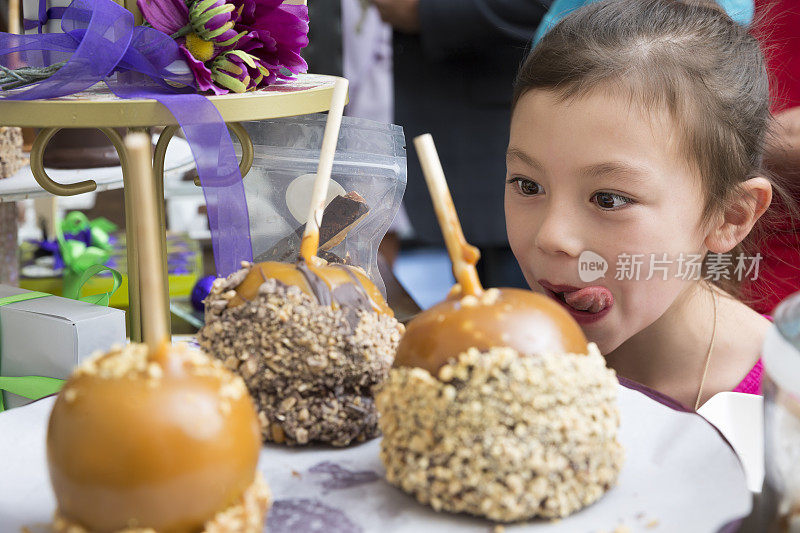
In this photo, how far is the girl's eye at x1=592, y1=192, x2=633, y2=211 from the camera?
0.89m

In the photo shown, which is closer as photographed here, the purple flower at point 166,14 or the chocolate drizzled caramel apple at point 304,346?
the chocolate drizzled caramel apple at point 304,346

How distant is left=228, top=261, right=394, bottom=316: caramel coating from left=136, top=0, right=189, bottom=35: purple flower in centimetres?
30

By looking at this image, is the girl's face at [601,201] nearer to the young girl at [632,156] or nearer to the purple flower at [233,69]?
the young girl at [632,156]

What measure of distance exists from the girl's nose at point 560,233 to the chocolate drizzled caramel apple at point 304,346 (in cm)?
33

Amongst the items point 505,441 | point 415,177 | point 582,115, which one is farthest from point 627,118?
point 415,177

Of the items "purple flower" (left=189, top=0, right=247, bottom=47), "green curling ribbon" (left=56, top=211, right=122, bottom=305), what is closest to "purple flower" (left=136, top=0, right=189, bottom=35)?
"purple flower" (left=189, top=0, right=247, bottom=47)

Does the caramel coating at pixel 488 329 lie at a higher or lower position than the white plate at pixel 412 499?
higher

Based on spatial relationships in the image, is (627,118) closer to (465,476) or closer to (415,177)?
(465,476)

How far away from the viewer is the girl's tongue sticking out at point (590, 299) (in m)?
0.91

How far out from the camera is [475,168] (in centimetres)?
183

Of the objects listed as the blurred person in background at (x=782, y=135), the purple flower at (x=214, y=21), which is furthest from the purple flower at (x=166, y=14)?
the blurred person in background at (x=782, y=135)

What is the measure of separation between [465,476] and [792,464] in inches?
7.4

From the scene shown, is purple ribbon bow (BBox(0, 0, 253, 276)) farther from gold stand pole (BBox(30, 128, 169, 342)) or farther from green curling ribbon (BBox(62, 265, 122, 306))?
green curling ribbon (BBox(62, 265, 122, 306))

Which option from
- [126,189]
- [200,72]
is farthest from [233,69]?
[126,189]
